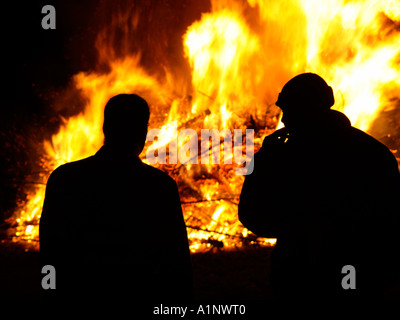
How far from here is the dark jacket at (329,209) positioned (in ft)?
6.05

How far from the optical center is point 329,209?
1.88 metres

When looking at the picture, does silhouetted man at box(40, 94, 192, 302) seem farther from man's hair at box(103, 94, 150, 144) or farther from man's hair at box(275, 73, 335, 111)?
man's hair at box(275, 73, 335, 111)

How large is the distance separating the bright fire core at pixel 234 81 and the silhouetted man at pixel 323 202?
2828mm

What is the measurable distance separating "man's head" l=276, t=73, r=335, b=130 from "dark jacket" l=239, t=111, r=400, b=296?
63 millimetres

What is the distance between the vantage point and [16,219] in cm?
576

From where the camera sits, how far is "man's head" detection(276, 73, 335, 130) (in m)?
1.99

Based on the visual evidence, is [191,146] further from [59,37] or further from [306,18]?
[59,37]

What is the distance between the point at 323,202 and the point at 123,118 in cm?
114

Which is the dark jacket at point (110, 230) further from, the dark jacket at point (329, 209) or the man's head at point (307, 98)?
the man's head at point (307, 98)

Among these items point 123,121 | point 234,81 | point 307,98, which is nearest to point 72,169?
point 123,121
